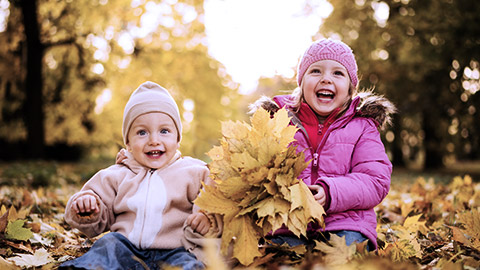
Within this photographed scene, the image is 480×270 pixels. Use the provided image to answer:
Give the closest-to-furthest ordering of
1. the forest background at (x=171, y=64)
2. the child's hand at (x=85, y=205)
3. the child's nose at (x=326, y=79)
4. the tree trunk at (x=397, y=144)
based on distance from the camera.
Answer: the child's hand at (x=85, y=205) < the child's nose at (x=326, y=79) < the forest background at (x=171, y=64) < the tree trunk at (x=397, y=144)

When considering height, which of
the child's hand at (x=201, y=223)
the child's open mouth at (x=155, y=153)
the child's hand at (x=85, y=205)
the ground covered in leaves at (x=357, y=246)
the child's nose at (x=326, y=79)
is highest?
the child's nose at (x=326, y=79)

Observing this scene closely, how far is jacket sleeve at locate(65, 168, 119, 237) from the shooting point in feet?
7.40

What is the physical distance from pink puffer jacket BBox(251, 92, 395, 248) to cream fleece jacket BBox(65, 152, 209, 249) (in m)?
0.60

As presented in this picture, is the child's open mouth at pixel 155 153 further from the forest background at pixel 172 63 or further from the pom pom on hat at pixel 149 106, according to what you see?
the forest background at pixel 172 63

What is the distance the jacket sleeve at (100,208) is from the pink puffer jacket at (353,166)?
99cm

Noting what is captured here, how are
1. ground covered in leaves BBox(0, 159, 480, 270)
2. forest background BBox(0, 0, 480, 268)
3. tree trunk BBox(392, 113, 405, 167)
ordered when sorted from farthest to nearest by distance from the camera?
tree trunk BBox(392, 113, 405, 167)
forest background BBox(0, 0, 480, 268)
ground covered in leaves BBox(0, 159, 480, 270)

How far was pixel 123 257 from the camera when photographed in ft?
6.72

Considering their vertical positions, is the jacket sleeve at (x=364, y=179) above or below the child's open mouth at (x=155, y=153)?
below

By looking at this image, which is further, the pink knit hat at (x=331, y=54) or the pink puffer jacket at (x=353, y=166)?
the pink knit hat at (x=331, y=54)

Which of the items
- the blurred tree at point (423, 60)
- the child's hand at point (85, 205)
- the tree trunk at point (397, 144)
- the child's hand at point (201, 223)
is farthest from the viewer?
the tree trunk at point (397, 144)

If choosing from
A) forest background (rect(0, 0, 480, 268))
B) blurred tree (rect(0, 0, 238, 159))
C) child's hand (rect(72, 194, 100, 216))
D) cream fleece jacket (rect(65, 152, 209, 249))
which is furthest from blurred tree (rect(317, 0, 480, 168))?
child's hand (rect(72, 194, 100, 216))

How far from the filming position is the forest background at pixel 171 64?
9.56m

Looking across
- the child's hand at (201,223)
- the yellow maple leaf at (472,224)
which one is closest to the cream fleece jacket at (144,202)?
the child's hand at (201,223)

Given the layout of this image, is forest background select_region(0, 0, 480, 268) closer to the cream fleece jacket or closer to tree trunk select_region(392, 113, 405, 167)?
tree trunk select_region(392, 113, 405, 167)
